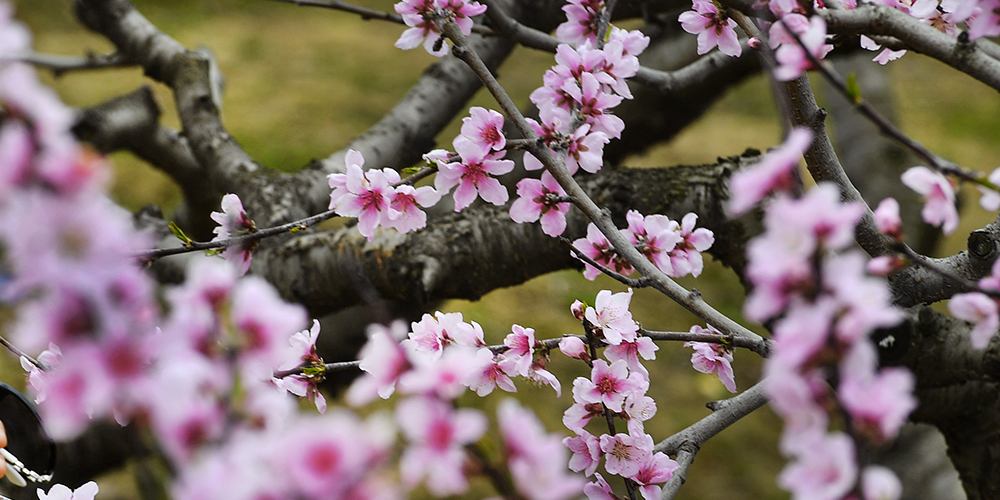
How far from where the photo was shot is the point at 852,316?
17cm

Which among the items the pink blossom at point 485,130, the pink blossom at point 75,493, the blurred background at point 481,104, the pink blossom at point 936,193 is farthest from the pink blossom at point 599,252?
the blurred background at point 481,104

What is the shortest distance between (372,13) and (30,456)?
480mm

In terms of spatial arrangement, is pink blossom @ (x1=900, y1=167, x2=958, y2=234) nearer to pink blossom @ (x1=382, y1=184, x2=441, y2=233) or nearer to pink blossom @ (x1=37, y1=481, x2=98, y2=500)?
pink blossom @ (x1=382, y1=184, x2=441, y2=233)

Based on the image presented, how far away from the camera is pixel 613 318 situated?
1.48 feet

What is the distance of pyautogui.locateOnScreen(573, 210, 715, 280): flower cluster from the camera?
0.48 meters

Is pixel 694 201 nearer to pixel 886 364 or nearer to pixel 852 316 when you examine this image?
pixel 886 364

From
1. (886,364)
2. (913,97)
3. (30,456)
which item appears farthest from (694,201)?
(913,97)

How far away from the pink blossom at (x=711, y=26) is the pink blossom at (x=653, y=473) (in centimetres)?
29

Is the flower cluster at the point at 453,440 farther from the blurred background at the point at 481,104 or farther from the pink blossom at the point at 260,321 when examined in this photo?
the blurred background at the point at 481,104

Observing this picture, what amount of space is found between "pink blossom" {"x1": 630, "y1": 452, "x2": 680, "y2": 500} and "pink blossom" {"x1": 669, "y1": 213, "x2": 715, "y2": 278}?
0.14 meters

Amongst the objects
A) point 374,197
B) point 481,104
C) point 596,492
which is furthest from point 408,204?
point 481,104

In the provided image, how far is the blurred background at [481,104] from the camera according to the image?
61.1 inches

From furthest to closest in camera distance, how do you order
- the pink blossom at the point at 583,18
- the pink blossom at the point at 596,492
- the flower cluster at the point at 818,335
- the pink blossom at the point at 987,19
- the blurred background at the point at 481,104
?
the blurred background at the point at 481,104 → the pink blossom at the point at 583,18 → the pink blossom at the point at 596,492 → the pink blossom at the point at 987,19 → the flower cluster at the point at 818,335

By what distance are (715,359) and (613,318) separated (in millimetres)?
82
